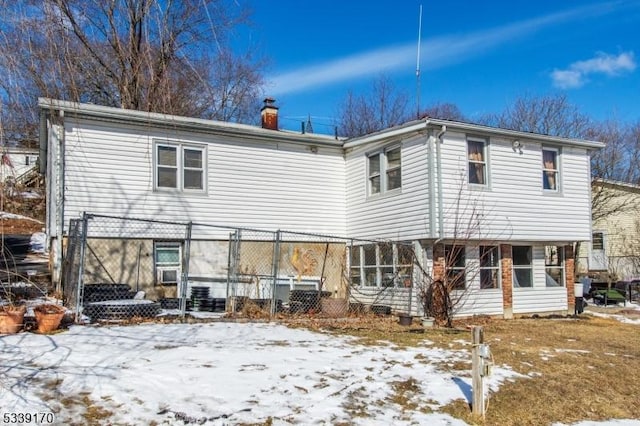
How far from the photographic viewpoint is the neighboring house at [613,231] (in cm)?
2710

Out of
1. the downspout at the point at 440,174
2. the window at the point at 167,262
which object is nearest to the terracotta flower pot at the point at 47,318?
the window at the point at 167,262

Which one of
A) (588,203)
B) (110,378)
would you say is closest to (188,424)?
(110,378)

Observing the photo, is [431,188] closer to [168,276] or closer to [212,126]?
[212,126]

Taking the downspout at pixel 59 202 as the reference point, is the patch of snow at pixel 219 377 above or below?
below

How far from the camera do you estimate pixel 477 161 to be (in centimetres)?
1419

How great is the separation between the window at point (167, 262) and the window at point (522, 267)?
9.22 metres

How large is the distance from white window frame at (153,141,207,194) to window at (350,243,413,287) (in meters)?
4.63

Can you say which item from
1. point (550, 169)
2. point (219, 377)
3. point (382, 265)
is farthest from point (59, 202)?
point (550, 169)

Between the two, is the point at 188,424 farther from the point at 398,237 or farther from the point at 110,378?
the point at 398,237

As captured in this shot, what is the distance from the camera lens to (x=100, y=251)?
12.6 m

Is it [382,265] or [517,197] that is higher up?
[517,197]

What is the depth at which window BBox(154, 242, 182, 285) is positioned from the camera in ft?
43.7

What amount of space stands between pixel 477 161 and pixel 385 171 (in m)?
2.46

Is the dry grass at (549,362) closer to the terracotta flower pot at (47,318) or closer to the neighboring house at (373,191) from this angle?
the neighboring house at (373,191)
